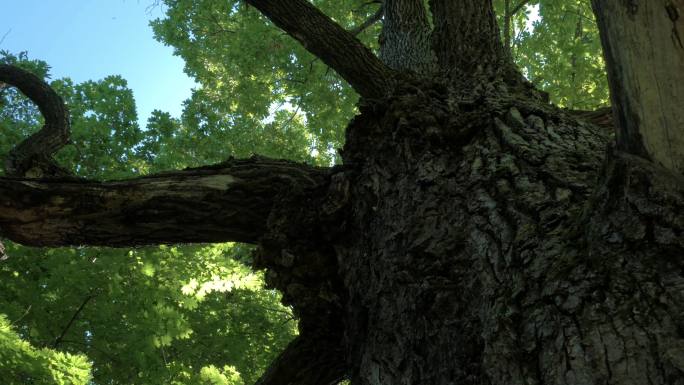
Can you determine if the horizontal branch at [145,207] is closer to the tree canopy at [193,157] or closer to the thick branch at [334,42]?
the thick branch at [334,42]

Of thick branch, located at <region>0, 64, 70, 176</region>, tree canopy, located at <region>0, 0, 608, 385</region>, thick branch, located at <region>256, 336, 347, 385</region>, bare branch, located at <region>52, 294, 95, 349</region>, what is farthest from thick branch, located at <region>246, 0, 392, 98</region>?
bare branch, located at <region>52, 294, 95, 349</region>

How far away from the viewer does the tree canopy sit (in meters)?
6.16

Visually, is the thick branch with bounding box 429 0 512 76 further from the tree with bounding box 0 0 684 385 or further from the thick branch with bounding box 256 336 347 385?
the thick branch with bounding box 256 336 347 385

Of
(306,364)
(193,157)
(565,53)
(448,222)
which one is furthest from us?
(193,157)

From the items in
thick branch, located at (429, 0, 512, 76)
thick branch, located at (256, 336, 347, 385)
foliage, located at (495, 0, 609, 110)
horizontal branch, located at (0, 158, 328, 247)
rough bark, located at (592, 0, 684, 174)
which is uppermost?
foliage, located at (495, 0, 609, 110)

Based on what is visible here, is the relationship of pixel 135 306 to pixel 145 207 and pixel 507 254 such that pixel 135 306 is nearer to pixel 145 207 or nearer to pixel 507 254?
pixel 145 207

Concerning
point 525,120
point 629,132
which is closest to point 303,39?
point 525,120

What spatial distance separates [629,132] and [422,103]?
1.39m

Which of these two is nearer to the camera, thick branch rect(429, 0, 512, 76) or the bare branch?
thick branch rect(429, 0, 512, 76)

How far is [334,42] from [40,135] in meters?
2.17

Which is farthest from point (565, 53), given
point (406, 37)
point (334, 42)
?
point (334, 42)

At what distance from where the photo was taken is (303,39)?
146 inches

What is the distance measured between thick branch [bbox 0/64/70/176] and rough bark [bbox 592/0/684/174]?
3.21 m

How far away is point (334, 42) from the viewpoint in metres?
3.66
